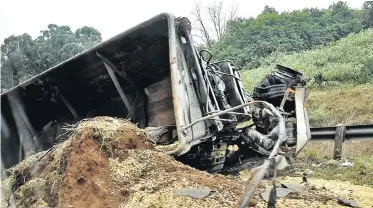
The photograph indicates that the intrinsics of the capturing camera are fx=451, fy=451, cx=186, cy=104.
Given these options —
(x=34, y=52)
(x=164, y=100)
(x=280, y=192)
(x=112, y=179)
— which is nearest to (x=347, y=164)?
(x=164, y=100)

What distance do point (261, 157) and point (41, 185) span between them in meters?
2.80

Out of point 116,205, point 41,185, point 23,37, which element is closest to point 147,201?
point 116,205

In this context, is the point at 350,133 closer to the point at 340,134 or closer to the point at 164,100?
the point at 340,134

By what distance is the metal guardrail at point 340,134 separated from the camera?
7012mm

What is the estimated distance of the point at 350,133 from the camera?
738 centimetres

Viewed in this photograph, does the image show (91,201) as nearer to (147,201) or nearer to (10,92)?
(147,201)

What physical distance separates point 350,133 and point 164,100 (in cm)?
359

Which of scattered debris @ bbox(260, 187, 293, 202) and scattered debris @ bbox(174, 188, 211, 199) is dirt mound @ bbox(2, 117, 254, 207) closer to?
scattered debris @ bbox(174, 188, 211, 199)

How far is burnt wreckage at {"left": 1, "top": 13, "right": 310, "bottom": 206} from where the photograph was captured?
4.44 m

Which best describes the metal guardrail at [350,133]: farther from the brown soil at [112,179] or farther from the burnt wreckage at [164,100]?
the brown soil at [112,179]

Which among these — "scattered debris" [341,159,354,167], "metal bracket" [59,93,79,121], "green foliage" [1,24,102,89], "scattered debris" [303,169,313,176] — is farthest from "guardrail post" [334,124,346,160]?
"green foliage" [1,24,102,89]

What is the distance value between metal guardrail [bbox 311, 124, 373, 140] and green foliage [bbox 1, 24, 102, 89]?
832 cm

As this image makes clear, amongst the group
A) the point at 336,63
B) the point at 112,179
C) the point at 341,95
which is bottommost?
the point at 341,95

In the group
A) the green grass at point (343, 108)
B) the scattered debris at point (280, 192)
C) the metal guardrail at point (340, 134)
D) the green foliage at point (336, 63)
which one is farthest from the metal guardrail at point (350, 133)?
the green foliage at point (336, 63)
